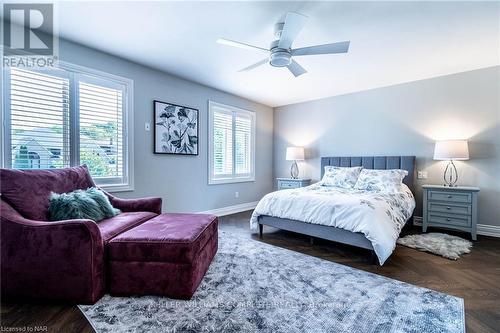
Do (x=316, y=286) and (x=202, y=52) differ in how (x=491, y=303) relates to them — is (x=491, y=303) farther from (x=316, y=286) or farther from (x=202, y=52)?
(x=202, y=52)

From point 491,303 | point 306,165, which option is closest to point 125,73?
point 306,165

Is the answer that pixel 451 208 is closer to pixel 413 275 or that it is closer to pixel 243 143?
pixel 413 275

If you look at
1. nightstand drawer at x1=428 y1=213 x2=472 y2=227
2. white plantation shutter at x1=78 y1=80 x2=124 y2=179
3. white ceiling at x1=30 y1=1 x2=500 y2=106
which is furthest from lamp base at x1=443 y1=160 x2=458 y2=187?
white plantation shutter at x1=78 y1=80 x2=124 y2=179

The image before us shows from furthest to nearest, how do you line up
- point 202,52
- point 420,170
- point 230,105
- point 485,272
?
point 230,105
point 420,170
point 202,52
point 485,272

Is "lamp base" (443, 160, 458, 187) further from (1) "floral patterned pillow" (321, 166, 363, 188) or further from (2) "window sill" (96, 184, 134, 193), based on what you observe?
(2) "window sill" (96, 184, 134, 193)

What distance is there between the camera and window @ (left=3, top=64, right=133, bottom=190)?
2488 mm

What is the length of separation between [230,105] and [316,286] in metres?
3.84

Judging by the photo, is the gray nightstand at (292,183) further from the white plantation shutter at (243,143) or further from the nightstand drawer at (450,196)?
the nightstand drawer at (450,196)

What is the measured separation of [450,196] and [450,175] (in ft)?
1.77

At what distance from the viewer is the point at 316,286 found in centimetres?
205

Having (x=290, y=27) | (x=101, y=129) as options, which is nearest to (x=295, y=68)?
(x=290, y=27)

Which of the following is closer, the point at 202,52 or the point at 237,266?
the point at 237,266

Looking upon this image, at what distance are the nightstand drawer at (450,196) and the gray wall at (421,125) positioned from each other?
19.3 inches
